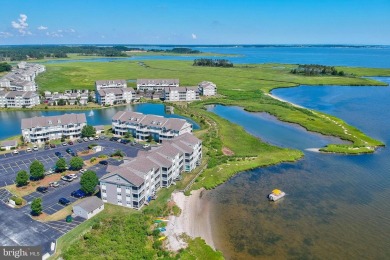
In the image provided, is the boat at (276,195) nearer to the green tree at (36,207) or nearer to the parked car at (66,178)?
the parked car at (66,178)

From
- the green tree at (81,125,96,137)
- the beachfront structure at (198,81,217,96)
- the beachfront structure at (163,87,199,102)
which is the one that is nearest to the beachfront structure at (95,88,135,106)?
the beachfront structure at (163,87,199,102)

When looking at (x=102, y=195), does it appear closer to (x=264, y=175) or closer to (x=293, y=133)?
(x=264, y=175)

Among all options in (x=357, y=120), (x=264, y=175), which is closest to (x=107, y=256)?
(x=264, y=175)

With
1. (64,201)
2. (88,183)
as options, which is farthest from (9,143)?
(88,183)

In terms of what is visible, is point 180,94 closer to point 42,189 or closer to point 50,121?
point 50,121

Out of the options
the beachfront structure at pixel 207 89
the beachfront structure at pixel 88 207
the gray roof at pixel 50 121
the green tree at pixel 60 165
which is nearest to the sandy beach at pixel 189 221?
the beachfront structure at pixel 88 207
